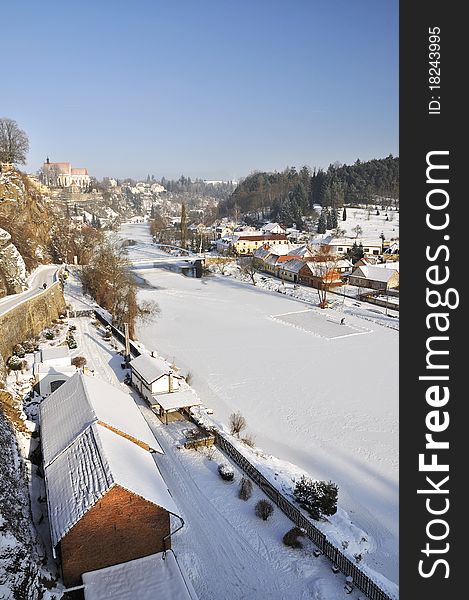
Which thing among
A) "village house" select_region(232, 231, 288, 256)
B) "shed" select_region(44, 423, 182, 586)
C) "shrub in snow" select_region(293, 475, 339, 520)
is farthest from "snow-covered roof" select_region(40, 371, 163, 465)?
"village house" select_region(232, 231, 288, 256)

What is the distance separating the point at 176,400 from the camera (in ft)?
49.2

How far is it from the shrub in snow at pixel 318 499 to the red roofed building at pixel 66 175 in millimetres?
103169

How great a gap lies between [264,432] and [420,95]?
11838mm

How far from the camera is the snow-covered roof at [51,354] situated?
663 inches

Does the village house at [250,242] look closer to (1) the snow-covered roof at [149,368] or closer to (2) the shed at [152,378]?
(1) the snow-covered roof at [149,368]

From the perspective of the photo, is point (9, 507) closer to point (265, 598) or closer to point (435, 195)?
point (265, 598)

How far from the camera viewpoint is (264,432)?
15.0 meters

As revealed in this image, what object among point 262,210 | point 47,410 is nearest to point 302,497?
point 47,410

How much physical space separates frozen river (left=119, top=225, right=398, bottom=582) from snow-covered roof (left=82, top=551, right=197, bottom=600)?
4.08 metres

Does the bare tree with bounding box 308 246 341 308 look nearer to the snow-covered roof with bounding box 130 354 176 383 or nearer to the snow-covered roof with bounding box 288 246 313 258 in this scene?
the snow-covered roof with bounding box 288 246 313 258

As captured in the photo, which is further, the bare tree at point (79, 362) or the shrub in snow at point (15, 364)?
the bare tree at point (79, 362)

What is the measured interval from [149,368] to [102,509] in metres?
8.31

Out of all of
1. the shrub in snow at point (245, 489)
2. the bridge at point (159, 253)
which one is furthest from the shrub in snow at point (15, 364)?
the bridge at point (159, 253)

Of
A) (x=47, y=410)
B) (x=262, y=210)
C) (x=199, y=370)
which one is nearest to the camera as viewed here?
(x=47, y=410)
